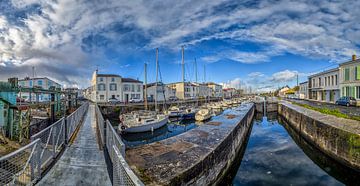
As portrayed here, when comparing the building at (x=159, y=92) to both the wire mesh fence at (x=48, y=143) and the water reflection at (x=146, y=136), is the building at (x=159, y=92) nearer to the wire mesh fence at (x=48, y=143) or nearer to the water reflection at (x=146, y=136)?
the water reflection at (x=146, y=136)

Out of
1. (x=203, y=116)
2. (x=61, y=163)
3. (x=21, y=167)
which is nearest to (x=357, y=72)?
(x=203, y=116)

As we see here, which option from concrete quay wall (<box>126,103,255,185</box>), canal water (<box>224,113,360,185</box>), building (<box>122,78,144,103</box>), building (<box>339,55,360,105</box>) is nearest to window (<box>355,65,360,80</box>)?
building (<box>339,55,360,105</box>)

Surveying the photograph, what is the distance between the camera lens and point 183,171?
15.6 ft

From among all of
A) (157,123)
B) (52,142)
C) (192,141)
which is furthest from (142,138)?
(52,142)

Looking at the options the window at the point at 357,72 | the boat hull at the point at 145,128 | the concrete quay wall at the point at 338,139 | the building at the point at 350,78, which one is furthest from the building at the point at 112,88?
the window at the point at 357,72

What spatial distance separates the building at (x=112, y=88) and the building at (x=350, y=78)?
4287 cm

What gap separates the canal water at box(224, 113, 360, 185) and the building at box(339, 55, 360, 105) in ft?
61.1

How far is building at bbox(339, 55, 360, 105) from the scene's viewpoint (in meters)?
23.3

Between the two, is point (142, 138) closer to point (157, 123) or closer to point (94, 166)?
point (157, 123)

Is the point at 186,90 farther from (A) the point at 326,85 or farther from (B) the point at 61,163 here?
(B) the point at 61,163

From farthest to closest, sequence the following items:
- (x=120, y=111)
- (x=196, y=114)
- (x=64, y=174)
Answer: (x=120, y=111) < (x=196, y=114) < (x=64, y=174)

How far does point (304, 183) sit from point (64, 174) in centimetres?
942

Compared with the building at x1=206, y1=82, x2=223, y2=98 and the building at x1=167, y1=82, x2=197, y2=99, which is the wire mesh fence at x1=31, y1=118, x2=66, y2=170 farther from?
the building at x1=206, y1=82, x2=223, y2=98

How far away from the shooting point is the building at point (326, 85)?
97.0 feet
